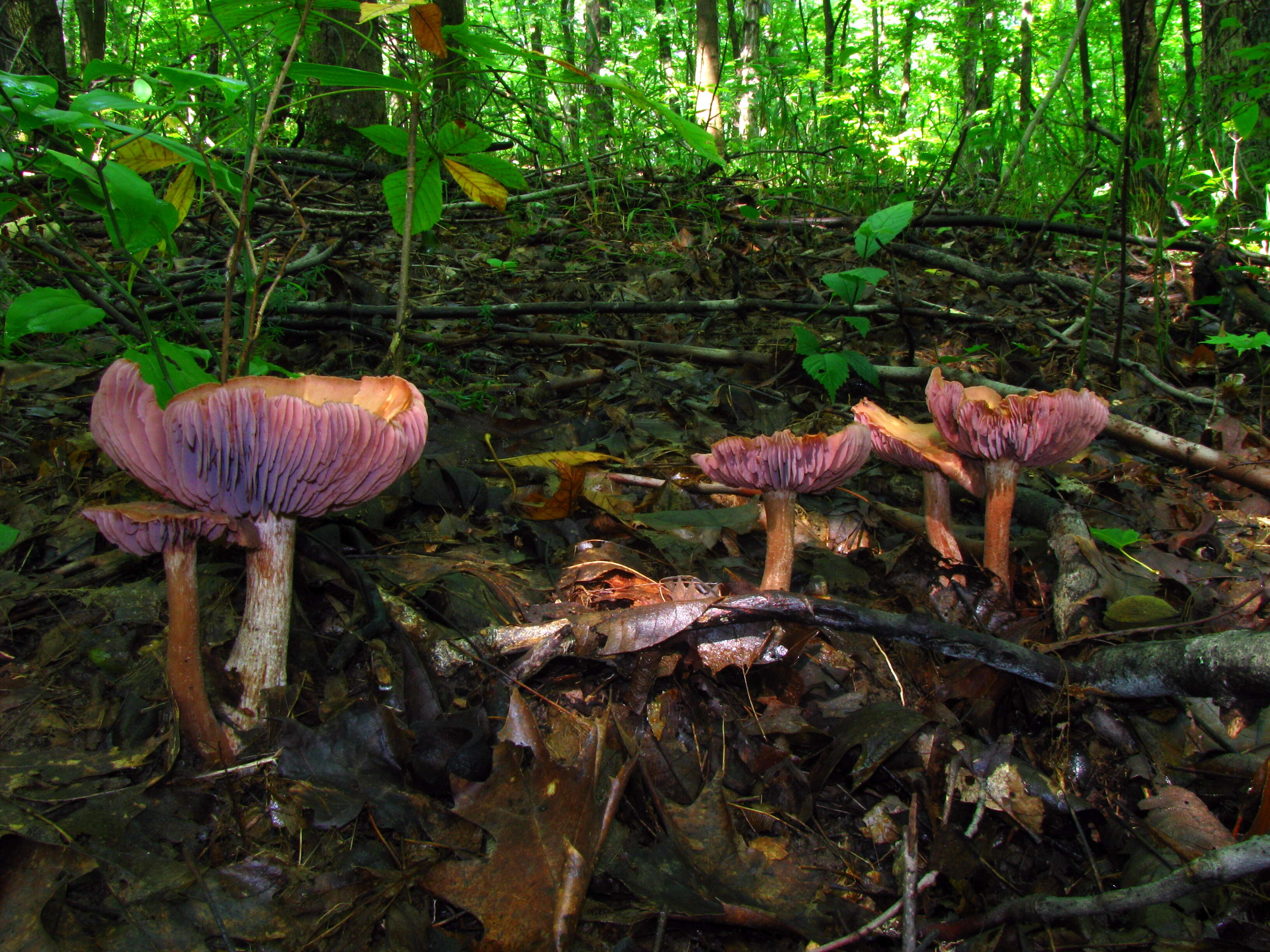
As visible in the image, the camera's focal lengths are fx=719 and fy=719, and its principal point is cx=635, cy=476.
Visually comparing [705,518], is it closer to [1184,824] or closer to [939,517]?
[939,517]

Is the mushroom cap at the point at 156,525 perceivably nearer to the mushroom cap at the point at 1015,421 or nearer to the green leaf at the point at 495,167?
the green leaf at the point at 495,167

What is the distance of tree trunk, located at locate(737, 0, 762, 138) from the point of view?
7.99m

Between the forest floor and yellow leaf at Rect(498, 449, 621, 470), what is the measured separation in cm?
2

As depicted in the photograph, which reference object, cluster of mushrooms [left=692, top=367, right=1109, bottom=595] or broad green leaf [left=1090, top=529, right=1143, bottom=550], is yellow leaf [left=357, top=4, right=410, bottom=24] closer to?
cluster of mushrooms [left=692, top=367, right=1109, bottom=595]

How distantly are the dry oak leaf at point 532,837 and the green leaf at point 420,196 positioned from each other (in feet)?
5.23

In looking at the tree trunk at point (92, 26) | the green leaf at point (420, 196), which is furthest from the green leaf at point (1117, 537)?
the tree trunk at point (92, 26)

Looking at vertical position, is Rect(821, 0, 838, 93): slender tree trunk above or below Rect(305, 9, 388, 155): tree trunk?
above

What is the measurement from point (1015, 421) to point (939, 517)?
17.2 inches

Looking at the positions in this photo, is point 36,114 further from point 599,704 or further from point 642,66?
point 642,66

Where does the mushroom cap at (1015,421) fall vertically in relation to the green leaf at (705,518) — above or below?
above

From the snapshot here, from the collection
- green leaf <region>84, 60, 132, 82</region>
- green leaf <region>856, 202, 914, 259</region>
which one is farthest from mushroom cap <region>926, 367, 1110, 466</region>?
green leaf <region>84, 60, 132, 82</region>

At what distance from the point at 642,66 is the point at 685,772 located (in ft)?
23.5

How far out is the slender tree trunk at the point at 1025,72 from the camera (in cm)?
760

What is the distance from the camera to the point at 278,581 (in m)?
1.74
